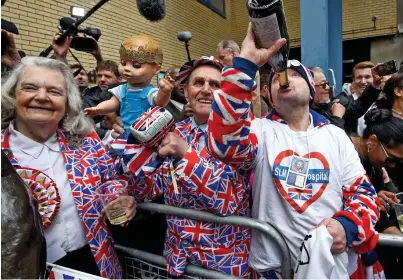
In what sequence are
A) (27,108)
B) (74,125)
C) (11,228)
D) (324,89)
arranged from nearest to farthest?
(11,228) → (27,108) → (74,125) → (324,89)

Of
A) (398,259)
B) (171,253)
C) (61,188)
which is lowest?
(398,259)

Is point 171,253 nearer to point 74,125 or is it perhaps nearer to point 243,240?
point 243,240

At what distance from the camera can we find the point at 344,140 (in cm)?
158

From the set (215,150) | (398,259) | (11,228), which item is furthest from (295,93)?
(11,228)

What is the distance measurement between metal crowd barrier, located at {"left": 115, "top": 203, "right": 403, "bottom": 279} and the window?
960cm

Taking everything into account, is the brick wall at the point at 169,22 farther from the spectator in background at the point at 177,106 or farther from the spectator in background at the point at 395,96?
the spectator in background at the point at 395,96

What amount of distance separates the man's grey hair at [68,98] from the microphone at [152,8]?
62cm

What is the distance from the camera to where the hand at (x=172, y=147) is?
56.9 inches

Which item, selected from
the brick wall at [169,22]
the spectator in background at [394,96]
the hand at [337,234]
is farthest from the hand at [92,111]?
the brick wall at [169,22]

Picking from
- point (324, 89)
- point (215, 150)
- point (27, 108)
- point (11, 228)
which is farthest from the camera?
point (324, 89)

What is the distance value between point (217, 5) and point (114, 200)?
35.4ft

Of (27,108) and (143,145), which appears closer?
(143,145)

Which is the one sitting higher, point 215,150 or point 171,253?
point 215,150

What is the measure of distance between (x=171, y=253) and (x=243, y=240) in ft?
1.12
